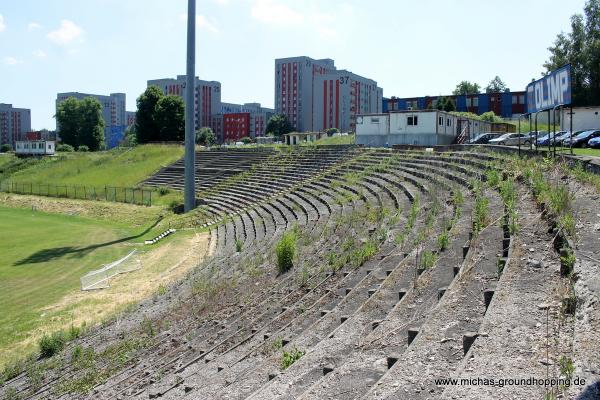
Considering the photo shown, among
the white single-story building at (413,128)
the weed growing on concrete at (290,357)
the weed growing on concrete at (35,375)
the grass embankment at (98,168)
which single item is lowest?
the weed growing on concrete at (35,375)

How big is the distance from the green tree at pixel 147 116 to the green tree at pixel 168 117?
69 centimetres

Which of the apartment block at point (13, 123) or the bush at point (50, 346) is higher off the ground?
the apartment block at point (13, 123)

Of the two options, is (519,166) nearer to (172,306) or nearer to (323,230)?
(323,230)

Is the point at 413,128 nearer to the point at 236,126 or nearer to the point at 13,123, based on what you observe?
the point at 236,126

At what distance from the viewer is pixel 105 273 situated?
65.4ft

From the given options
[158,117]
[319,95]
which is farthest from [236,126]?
[158,117]

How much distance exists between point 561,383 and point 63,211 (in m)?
41.9

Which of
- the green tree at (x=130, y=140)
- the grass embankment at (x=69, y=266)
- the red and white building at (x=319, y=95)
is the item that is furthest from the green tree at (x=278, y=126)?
the grass embankment at (x=69, y=266)

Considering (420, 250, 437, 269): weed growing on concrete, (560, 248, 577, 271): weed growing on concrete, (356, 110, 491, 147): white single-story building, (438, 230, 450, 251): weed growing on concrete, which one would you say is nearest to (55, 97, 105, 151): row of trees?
(356, 110, 491, 147): white single-story building

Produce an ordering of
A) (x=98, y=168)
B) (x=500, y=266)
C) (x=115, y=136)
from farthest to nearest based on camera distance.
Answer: (x=115, y=136), (x=98, y=168), (x=500, y=266)

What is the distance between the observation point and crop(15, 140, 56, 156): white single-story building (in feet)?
261

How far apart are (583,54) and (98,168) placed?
2090 inches

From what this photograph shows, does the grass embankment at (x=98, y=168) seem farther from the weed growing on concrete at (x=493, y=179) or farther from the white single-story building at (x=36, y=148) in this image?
the weed growing on concrete at (x=493, y=179)

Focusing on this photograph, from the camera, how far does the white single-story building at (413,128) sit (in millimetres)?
38281
